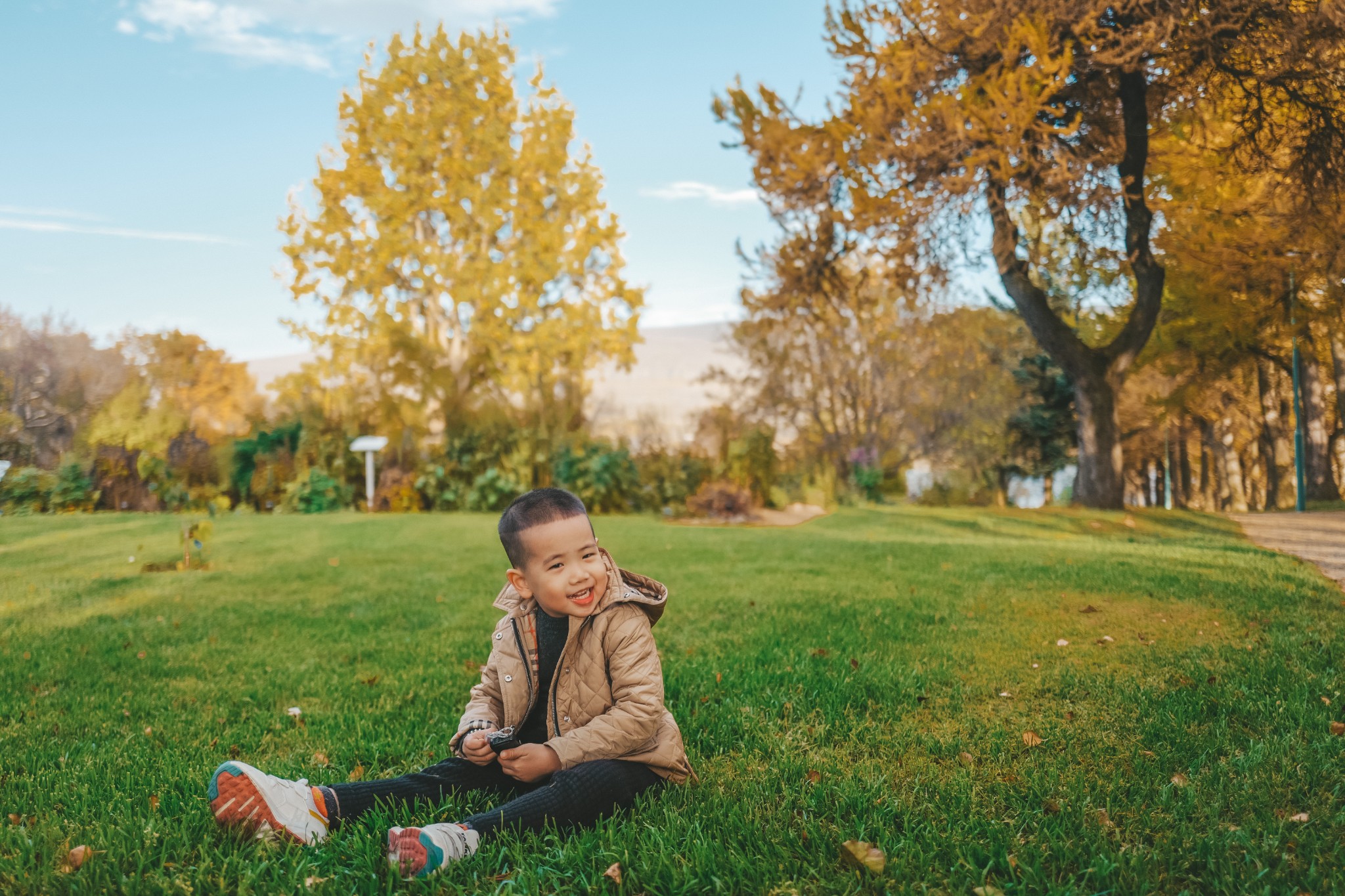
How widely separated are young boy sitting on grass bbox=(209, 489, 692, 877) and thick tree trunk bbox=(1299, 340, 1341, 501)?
892 inches

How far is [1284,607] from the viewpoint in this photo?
569cm

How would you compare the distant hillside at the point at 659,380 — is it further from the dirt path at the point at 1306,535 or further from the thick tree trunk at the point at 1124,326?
the dirt path at the point at 1306,535

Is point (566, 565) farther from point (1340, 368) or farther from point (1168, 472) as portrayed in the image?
point (1168, 472)

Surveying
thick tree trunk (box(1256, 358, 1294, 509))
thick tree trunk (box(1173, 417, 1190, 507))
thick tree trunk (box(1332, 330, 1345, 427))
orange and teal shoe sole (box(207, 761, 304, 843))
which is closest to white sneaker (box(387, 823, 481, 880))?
orange and teal shoe sole (box(207, 761, 304, 843))

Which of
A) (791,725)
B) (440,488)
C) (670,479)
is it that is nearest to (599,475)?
(670,479)

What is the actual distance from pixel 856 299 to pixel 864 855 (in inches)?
533

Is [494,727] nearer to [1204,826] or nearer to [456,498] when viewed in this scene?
[1204,826]

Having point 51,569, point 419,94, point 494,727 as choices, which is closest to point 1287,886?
point 494,727

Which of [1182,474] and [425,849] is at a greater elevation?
[1182,474]

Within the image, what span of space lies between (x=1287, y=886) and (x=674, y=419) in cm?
2108

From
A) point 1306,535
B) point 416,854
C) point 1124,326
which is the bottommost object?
point 1306,535

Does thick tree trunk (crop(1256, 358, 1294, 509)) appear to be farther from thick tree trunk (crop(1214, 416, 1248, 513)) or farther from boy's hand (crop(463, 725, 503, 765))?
boy's hand (crop(463, 725, 503, 765))

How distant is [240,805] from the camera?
244 centimetres

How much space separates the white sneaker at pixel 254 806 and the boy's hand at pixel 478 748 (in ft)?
1.48
